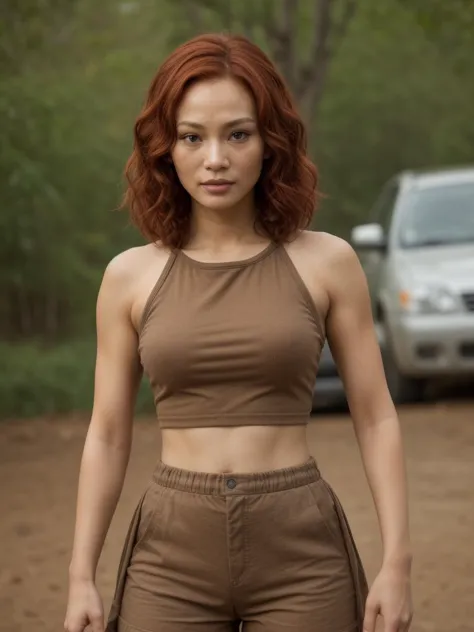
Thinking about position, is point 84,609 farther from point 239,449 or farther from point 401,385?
point 401,385

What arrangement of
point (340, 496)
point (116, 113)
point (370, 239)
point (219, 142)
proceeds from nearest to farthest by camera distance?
1. point (219, 142)
2. point (340, 496)
3. point (370, 239)
4. point (116, 113)

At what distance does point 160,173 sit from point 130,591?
83cm

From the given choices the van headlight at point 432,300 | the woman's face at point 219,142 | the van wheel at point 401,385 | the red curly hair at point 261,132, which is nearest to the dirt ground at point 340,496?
the van wheel at point 401,385

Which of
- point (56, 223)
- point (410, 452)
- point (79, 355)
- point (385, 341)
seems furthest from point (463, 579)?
point (56, 223)

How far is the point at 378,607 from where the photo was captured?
321cm

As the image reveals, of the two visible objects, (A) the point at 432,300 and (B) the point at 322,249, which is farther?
(A) the point at 432,300

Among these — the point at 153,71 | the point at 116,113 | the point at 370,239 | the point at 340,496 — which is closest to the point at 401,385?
the point at 370,239

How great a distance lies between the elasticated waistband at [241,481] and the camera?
10.6 ft

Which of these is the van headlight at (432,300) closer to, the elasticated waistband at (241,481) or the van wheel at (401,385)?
the van wheel at (401,385)

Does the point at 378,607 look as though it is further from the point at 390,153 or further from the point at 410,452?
the point at 390,153

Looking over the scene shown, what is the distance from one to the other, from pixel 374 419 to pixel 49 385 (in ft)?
50.2

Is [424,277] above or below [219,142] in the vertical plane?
below

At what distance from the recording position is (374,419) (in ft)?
11.1

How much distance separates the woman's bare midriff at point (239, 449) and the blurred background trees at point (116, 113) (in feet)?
39.3
